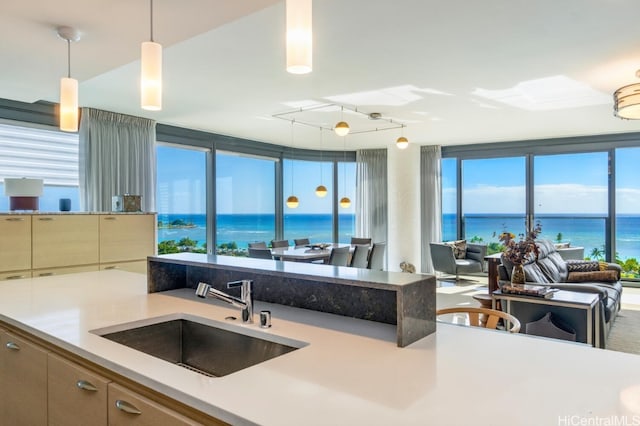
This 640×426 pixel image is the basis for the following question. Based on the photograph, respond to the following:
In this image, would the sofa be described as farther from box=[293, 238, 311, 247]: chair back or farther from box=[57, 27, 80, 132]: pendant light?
box=[57, 27, 80, 132]: pendant light

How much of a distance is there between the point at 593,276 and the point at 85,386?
5.91 metres

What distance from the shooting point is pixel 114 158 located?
5.70 meters

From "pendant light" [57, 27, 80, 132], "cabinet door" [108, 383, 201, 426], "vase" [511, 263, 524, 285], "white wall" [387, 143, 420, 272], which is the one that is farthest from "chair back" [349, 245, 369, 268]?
"cabinet door" [108, 383, 201, 426]

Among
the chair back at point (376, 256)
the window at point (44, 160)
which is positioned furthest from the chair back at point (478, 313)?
the window at point (44, 160)

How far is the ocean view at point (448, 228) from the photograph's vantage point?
7.25 m

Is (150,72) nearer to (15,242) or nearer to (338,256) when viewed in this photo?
(15,242)

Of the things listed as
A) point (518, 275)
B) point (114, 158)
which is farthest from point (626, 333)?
point (114, 158)

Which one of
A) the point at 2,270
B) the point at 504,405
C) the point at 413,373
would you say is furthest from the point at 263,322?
the point at 2,270

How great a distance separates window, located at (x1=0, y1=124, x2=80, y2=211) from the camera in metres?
4.91

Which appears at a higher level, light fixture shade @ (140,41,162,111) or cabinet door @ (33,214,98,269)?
light fixture shade @ (140,41,162,111)

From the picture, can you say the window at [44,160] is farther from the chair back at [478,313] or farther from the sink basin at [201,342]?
the chair back at [478,313]

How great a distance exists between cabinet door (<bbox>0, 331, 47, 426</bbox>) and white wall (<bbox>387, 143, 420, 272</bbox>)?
298 inches

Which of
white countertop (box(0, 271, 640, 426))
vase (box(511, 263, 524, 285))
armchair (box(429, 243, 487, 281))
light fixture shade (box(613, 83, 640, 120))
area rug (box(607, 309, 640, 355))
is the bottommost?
area rug (box(607, 309, 640, 355))

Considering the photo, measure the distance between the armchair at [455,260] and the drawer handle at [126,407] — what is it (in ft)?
22.8
